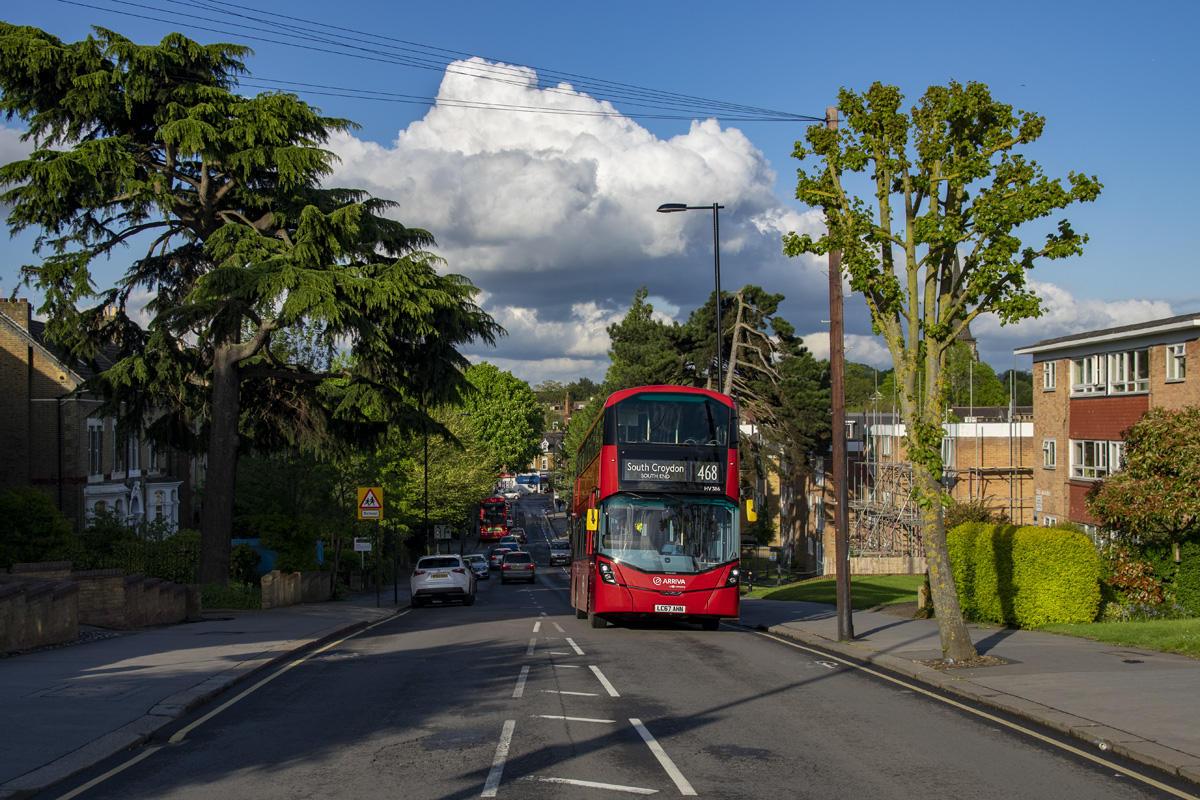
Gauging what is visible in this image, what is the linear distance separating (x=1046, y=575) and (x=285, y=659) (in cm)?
1378

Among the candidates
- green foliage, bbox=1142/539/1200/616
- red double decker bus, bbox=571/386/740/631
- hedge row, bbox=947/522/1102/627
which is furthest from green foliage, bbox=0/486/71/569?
green foliage, bbox=1142/539/1200/616

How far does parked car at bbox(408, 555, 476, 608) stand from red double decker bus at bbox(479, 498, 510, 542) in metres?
57.7

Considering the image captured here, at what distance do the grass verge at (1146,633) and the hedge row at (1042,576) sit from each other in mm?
323

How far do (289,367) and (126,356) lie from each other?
4146mm

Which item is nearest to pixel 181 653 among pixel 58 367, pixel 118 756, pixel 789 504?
pixel 118 756

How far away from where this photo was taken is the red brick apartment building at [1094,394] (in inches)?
1135

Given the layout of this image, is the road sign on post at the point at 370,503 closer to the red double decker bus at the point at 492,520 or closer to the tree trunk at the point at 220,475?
the tree trunk at the point at 220,475

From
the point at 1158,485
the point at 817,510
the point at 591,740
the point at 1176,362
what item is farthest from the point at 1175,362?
the point at 817,510

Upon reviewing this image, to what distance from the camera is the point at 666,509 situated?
18766mm

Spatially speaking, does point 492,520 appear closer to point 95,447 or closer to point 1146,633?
point 95,447

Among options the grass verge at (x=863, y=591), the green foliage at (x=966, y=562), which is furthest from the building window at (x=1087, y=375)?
the green foliage at (x=966, y=562)

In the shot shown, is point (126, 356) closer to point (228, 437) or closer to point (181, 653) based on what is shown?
point (228, 437)

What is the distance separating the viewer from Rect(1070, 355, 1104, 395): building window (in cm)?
3325

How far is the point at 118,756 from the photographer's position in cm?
844
